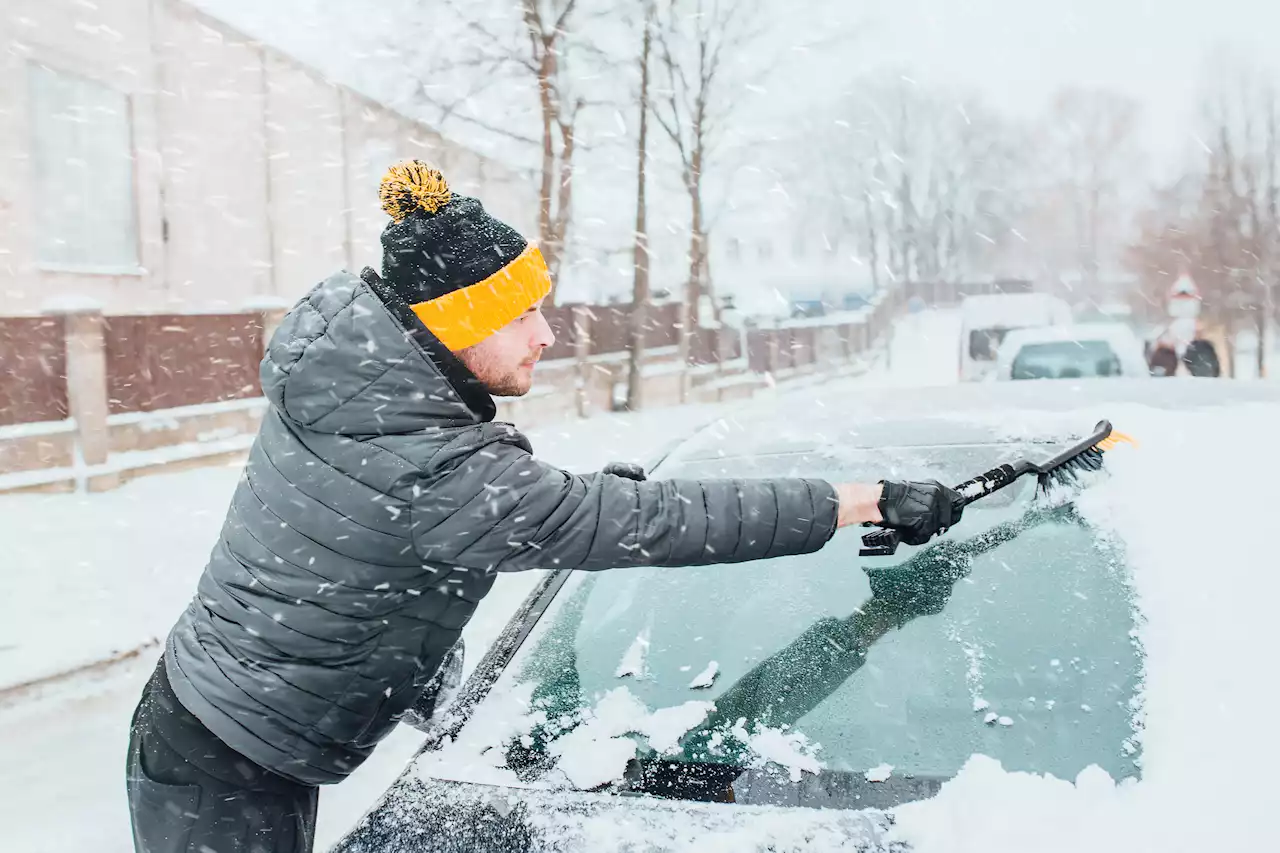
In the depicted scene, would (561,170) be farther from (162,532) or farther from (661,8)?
(162,532)

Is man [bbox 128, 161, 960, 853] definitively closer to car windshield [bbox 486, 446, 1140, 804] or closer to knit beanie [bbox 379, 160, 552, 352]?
knit beanie [bbox 379, 160, 552, 352]

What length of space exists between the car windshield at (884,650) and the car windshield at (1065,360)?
25.9ft

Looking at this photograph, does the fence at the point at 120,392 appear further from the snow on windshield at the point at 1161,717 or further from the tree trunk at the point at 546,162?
the snow on windshield at the point at 1161,717

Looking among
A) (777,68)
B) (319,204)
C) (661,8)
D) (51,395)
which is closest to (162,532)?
(51,395)

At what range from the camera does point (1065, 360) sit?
10.1 meters

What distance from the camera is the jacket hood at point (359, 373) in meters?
1.65

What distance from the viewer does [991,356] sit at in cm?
1449

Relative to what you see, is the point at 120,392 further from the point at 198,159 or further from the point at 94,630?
the point at 198,159

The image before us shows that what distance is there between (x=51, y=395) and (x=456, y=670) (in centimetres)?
881

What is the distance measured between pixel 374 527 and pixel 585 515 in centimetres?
33

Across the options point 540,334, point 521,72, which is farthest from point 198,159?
point 540,334

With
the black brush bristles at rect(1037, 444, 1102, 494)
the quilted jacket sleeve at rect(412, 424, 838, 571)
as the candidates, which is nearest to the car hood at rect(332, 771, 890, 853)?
the quilted jacket sleeve at rect(412, 424, 838, 571)

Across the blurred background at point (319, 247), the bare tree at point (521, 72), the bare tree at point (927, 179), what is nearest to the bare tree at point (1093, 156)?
the bare tree at point (927, 179)

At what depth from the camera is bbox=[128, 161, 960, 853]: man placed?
65.2 inches
